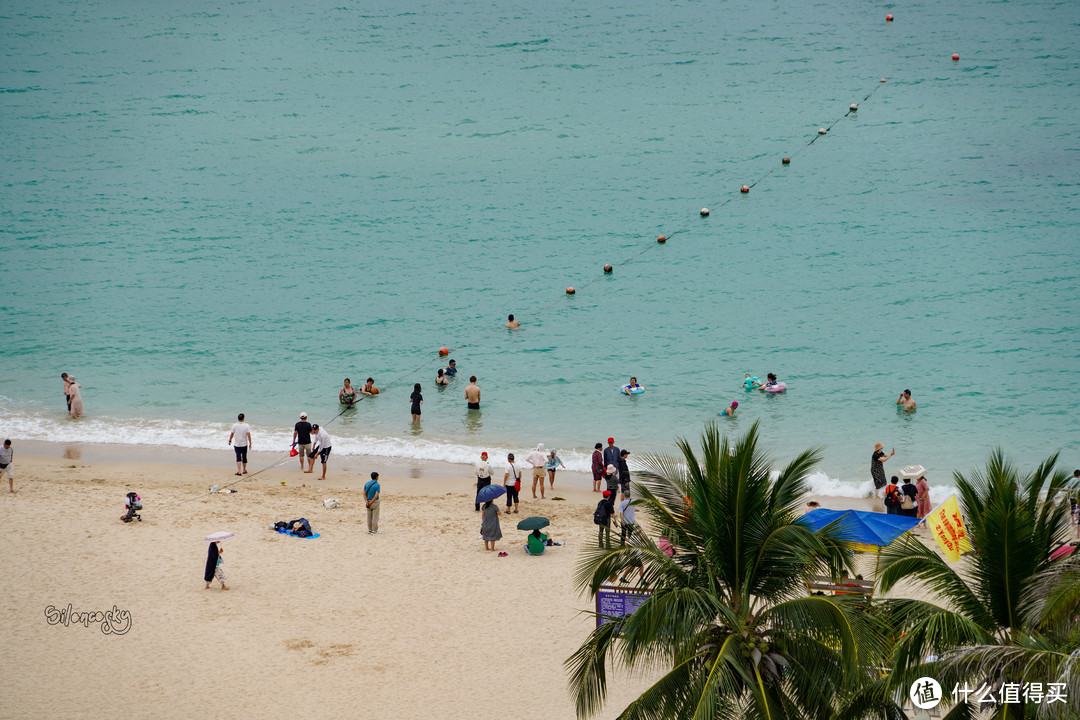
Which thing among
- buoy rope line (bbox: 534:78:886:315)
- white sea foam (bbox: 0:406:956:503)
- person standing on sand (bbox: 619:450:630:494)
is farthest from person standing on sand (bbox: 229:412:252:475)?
buoy rope line (bbox: 534:78:886:315)

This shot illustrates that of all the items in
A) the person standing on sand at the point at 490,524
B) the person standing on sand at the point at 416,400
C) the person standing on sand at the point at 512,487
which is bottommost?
the person standing on sand at the point at 490,524

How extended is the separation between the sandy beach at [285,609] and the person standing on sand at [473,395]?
6.17 m

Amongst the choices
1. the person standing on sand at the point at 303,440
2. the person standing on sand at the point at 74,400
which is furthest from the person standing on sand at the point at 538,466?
the person standing on sand at the point at 74,400

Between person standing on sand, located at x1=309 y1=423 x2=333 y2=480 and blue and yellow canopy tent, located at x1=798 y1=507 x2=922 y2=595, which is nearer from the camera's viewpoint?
blue and yellow canopy tent, located at x1=798 y1=507 x2=922 y2=595

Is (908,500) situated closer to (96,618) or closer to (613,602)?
(613,602)

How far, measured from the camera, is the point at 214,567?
14.5 metres

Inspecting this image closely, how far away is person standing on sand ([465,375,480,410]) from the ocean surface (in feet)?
1.06

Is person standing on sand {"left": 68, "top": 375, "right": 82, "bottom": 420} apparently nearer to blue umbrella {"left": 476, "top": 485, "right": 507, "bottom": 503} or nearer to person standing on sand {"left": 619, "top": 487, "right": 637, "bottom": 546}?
blue umbrella {"left": 476, "top": 485, "right": 507, "bottom": 503}

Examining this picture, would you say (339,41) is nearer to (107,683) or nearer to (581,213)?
Answer: (581,213)

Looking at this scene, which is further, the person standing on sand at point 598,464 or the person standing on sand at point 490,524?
the person standing on sand at point 598,464

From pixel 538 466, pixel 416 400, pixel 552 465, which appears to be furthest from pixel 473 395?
pixel 538 466

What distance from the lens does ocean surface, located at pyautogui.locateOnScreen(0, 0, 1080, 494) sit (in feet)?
85.3

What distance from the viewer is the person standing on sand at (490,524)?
52.8 feet

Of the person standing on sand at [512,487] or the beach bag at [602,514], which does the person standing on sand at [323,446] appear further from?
the beach bag at [602,514]
